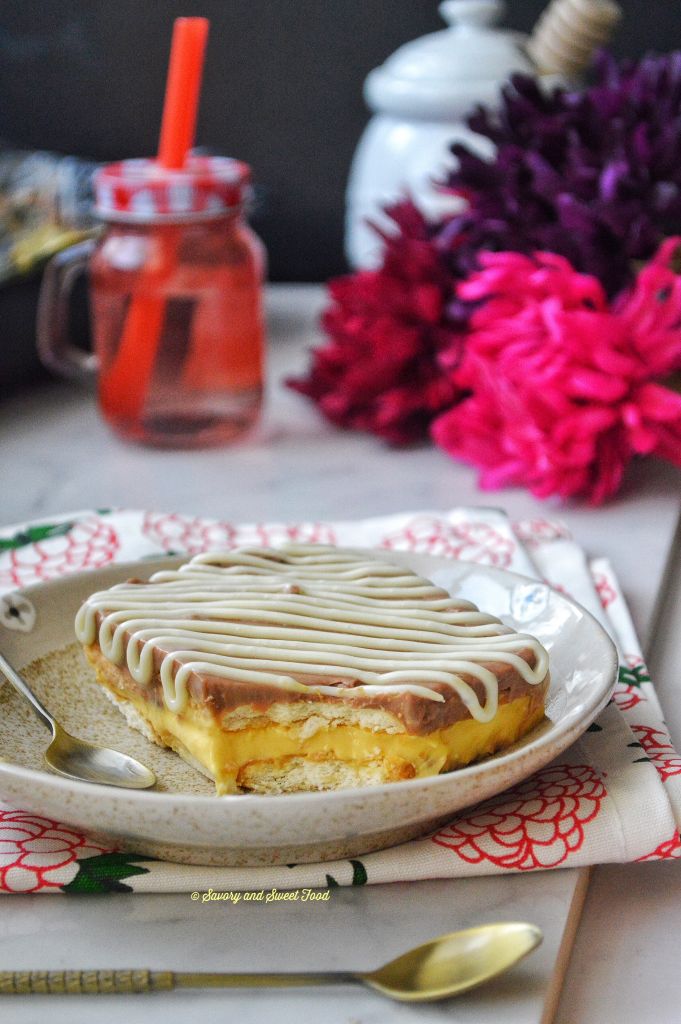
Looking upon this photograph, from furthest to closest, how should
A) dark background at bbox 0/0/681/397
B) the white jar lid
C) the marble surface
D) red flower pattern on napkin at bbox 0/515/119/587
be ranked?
dark background at bbox 0/0/681/397
the white jar lid
red flower pattern on napkin at bbox 0/515/119/587
the marble surface

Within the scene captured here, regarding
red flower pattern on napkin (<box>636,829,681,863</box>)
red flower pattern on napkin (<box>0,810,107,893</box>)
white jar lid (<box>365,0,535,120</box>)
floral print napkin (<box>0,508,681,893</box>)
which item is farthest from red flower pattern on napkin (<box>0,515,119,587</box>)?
white jar lid (<box>365,0,535,120</box>)

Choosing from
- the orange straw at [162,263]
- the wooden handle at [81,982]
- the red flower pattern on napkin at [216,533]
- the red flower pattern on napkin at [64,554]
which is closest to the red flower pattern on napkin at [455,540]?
the red flower pattern on napkin at [216,533]

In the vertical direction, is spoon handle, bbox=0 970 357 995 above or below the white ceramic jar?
below

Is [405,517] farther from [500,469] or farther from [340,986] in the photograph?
[340,986]

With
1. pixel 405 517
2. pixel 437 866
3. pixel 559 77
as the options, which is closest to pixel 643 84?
Result: pixel 559 77

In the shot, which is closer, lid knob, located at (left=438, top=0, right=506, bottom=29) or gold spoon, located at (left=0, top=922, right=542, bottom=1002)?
gold spoon, located at (left=0, top=922, right=542, bottom=1002)

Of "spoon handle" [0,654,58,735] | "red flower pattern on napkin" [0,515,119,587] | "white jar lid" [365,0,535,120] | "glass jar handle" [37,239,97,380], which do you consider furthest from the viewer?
"white jar lid" [365,0,535,120]

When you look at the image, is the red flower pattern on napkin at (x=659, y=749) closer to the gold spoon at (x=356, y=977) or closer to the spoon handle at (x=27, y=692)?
the gold spoon at (x=356, y=977)

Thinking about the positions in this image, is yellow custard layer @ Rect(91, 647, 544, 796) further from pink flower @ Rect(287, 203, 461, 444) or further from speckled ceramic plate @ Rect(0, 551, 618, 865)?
pink flower @ Rect(287, 203, 461, 444)
